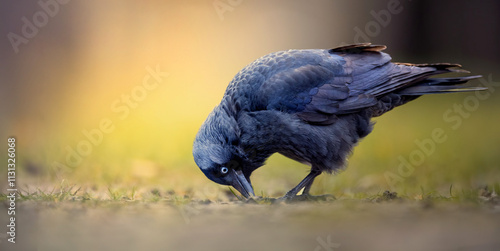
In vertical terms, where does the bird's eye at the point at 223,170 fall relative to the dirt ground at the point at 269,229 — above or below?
below

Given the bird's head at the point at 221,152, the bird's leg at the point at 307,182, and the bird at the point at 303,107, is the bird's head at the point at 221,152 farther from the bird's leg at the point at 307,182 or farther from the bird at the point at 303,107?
the bird's leg at the point at 307,182

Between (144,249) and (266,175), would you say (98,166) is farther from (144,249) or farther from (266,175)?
(144,249)

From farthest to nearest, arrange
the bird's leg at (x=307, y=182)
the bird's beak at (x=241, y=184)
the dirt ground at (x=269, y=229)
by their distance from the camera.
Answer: the bird's leg at (x=307, y=182), the bird's beak at (x=241, y=184), the dirt ground at (x=269, y=229)

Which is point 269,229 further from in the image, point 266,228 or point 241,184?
point 241,184

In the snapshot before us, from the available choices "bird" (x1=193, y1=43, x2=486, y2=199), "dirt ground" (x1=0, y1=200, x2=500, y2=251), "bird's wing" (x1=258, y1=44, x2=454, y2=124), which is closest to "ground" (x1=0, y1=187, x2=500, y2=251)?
"dirt ground" (x1=0, y1=200, x2=500, y2=251)

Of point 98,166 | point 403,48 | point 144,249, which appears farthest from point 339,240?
point 403,48

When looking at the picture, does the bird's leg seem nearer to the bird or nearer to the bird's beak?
the bird

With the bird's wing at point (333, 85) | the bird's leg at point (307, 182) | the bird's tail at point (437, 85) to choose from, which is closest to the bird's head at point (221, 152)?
the bird's wing at point (333, 85)

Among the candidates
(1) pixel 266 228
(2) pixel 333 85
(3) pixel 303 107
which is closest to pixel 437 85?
(2) pixel 333 85
